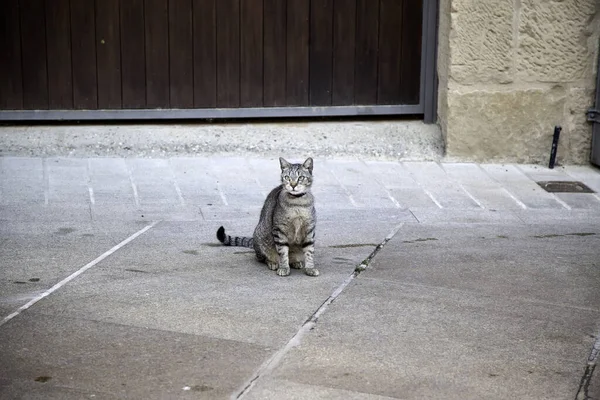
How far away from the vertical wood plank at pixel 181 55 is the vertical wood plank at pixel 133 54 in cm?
27

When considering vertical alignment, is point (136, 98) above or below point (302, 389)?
above

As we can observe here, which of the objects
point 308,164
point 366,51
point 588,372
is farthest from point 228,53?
point 588,372

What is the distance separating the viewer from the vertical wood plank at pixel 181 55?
9.30 meters

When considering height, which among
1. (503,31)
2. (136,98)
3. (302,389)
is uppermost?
(503,31)

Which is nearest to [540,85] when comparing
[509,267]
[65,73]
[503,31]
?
[503,31]

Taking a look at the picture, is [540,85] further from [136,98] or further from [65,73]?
[65,73]

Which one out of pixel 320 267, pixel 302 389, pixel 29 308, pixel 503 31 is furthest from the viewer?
pixel 503 31

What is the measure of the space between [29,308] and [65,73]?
Answer: 4207mm

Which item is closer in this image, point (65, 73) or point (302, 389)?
point (302, 389)

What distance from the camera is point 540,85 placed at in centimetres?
920

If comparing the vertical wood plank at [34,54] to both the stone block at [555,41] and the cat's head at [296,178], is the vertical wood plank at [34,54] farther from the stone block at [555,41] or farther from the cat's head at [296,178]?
the stone block at [555,41]

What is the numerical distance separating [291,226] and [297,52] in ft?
11.2

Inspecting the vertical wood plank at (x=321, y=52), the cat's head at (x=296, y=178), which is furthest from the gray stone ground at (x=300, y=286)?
the vertical wood plank at (x=321, y=52)

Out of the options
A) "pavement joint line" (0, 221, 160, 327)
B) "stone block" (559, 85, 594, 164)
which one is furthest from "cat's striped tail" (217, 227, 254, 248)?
"stone block" (559, 85, 594, 164)
